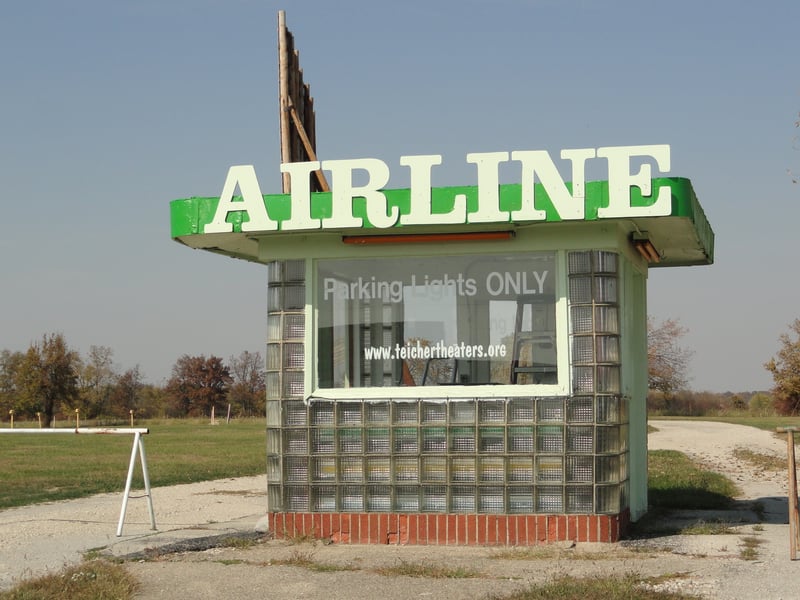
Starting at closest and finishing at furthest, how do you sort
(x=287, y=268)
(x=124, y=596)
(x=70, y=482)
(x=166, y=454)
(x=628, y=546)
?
1. (x=124, y=596)
2. (x=628, y=546)
3. (x=287, y=268)
4. (x=70, y=482)
5. (x=166, y=454)

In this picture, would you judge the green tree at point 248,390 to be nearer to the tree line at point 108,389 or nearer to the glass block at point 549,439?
the tree line at point 108,389

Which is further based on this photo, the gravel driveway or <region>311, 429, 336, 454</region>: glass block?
<region>311, 429, 336, 454</region>: glass block

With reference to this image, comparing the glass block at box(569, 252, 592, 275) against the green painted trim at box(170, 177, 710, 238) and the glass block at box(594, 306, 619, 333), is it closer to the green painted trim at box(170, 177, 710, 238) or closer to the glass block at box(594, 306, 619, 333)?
the glass block at box(594, 306, 619, 333)

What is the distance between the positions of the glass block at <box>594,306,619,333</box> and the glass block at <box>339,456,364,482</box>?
2751 millimetres

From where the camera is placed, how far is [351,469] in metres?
11.9

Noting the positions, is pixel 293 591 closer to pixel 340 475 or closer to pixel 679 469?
pixel 340 475

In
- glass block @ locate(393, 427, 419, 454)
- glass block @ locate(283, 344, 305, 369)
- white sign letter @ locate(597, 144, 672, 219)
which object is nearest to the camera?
white sign letter @ locate(597, 144, 672, 219)

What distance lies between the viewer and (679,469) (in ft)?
74.5

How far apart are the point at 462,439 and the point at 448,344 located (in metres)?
0.97

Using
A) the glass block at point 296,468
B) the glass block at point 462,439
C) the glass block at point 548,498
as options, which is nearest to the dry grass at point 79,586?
the glass block at point 296,468

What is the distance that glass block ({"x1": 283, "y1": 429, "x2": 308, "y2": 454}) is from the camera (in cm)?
1202

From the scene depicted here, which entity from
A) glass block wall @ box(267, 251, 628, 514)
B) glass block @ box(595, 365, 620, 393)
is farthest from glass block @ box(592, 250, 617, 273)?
glass block @ box(595, 365, 620, 393)

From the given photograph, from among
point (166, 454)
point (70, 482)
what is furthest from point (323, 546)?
point (166, 454)

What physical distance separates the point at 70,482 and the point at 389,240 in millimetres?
12425
